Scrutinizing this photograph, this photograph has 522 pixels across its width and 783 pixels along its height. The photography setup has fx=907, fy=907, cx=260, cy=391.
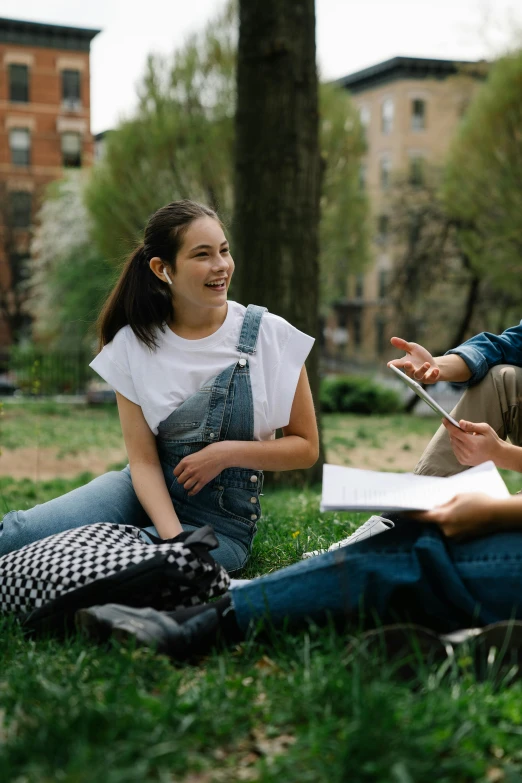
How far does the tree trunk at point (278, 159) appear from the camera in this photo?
7.18 m

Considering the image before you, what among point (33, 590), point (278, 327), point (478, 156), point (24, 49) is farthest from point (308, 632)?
point (24, 49)

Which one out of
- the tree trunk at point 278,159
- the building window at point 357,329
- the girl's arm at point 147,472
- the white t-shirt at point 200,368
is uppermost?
the tree trunk at point 278,159

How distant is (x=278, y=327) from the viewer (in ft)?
11.5

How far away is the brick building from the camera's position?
43.7 meters

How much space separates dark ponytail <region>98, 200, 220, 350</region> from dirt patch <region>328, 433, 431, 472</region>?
7690 millimetres

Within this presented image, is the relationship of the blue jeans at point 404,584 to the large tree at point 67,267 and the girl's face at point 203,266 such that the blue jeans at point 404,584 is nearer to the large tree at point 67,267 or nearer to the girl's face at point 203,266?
the girl's face at point 203,266

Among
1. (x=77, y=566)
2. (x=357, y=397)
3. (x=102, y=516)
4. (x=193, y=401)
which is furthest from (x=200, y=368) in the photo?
(x=357, y=397)

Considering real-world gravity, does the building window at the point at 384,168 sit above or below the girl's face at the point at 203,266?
above

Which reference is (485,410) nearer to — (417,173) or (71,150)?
(417,173)

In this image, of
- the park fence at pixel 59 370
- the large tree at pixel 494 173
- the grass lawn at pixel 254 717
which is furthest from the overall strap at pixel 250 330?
the park fence at pixel 59 370

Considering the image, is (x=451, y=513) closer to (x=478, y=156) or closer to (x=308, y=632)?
(x=308, y=632)

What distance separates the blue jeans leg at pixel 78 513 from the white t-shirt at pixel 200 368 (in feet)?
0.93

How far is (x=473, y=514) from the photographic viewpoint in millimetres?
2416

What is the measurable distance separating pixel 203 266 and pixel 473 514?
4.78 ft
